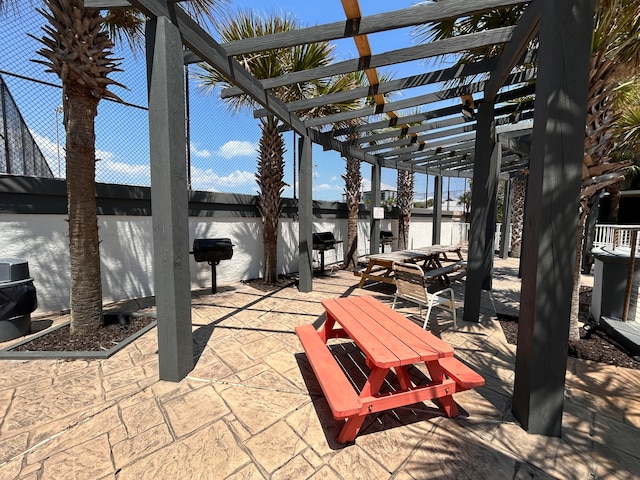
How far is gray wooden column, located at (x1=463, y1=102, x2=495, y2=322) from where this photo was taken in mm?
3646

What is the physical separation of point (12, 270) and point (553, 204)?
16.9 feet

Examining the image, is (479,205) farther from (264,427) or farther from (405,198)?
(405,198)

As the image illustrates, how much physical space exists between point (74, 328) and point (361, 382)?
3.27 m

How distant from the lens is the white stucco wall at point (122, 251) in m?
3.85

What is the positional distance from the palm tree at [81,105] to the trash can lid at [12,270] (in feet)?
2.12

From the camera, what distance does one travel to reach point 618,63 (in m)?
2.82

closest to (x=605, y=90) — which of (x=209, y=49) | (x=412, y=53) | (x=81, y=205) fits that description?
(x=412, y=53)

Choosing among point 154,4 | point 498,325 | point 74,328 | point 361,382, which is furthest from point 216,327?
point 498,325

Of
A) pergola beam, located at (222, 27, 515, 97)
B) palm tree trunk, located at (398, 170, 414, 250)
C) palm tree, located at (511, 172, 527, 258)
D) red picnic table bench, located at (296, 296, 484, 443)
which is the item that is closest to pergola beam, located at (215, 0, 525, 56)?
pergola beam, located at (222, 27, 515, 97)

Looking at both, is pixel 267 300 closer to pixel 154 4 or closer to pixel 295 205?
pixel 295 205

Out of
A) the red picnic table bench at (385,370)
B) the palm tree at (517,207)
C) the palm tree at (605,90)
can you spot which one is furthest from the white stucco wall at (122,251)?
the palm tree at (517,207)

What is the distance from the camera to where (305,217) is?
213 inches

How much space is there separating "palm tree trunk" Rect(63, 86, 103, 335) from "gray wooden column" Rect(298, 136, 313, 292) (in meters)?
3.09

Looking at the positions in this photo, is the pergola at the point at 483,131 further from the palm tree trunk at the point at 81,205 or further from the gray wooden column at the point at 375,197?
the gray wooden column at the point at 375,197
